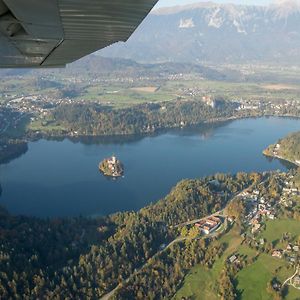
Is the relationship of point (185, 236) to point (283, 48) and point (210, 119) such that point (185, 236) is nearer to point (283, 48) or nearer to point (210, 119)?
point (210, 119)

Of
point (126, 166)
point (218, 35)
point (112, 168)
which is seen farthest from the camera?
point (218, 35)

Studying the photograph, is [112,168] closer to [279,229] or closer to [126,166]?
[126,166]

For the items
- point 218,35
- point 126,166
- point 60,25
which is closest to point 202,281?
point 60,25

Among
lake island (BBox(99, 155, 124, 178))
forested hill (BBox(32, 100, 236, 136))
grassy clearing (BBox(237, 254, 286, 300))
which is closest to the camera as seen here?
grassy clearing (BBox(237, 254, 286, 300))

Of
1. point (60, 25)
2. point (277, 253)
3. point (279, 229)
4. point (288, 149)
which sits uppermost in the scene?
point (60, 25)

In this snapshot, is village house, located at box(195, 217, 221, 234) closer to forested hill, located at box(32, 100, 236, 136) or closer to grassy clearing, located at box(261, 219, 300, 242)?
grassy clearing, located at box(261, 219, 300, 242)

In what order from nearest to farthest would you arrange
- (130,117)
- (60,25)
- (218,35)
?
(60,25) → (130,117) → (218,35)

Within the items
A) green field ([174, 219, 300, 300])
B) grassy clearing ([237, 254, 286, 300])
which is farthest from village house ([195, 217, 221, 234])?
grassy clearing ([237, 254, 286, 300])
